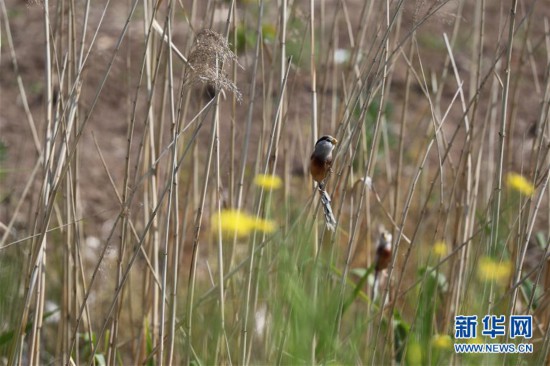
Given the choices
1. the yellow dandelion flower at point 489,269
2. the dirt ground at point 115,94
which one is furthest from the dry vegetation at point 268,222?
the dirt ground at point 115,94

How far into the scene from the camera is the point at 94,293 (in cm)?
285

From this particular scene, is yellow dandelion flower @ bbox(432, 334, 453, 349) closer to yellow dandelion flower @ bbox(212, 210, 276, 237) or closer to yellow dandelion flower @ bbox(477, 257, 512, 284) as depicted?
yellow dandelion flower @ bbox(477, 257, 512, 284)

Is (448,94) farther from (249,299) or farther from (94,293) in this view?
(249,299)

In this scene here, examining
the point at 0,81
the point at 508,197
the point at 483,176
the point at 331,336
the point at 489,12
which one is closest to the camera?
the point at 331,336

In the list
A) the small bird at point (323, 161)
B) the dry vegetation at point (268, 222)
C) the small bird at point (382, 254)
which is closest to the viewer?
the dry vegetation at point (268, 222)

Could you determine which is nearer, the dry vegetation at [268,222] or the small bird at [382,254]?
the dry vegetation at [268,222]

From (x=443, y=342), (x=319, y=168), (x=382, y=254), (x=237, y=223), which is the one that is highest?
(x=319, y=168)

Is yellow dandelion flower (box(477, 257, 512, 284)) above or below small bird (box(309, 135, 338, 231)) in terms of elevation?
below

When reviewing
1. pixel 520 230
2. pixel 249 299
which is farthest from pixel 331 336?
pixel 520 230

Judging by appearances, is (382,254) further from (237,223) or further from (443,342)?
(237,223)

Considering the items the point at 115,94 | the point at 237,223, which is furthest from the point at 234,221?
the point at 115,94

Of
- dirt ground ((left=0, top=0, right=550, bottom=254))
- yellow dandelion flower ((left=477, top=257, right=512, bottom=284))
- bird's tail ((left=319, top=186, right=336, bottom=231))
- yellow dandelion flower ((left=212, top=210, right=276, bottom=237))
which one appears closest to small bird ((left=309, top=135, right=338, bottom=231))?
bird's tail ((left=319, top=186, right=336, bottom=231))

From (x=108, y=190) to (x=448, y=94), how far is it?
1783 millimetres

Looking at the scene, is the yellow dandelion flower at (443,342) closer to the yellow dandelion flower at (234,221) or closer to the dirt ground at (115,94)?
the yellow dandelion flower at (234,221)
